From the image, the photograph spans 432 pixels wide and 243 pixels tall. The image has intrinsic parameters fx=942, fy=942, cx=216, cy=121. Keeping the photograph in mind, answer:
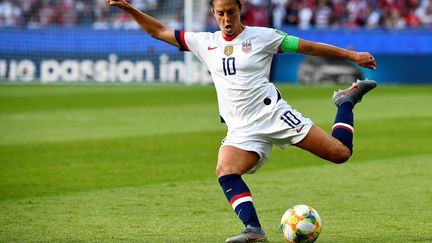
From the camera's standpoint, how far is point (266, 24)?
3453 cm

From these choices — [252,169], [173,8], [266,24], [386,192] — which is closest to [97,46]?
[173,8]

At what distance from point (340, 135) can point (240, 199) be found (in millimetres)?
1159

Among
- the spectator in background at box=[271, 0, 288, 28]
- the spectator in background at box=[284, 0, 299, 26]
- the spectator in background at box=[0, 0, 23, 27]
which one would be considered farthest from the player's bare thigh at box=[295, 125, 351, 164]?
the spectator in background at box=[284, 0, 299, 26]

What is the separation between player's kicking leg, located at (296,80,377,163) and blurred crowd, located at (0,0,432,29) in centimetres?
2218

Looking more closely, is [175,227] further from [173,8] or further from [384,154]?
[173,8]

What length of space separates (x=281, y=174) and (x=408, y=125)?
7.42 m

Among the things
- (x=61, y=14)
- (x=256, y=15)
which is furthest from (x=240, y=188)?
(x=256, y=15)

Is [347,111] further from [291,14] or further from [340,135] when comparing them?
[291,14]

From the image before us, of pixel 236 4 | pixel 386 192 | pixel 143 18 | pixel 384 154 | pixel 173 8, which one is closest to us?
pixel 236 4

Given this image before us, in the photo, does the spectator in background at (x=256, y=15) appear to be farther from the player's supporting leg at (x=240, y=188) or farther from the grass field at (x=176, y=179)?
the player's supporting leg at (x=240, y=188)

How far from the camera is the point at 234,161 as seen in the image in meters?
7.52

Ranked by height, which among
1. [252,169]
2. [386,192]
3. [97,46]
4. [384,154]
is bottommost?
[97,46]

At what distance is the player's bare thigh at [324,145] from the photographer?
25.5 feet

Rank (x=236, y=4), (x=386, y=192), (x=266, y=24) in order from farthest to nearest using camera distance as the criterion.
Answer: (x=266, y=24) < (x=386, y=192) < (x=236, y=4)
